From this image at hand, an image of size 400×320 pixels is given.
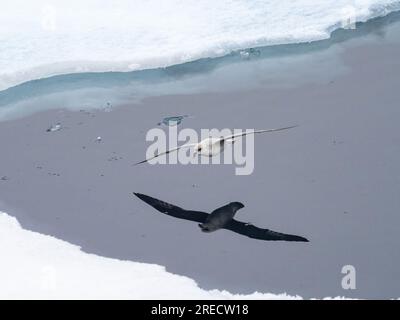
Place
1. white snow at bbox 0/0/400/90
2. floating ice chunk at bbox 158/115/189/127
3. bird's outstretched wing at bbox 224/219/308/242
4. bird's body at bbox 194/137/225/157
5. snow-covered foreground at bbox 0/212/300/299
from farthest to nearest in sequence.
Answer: white snow at bbox 0/0/400/90
floating ice chunk at bbox 158/115/189/127
bird's body at bbox 194/137/225/157
bird's outstretched wing at bbox 224/219/308/242
snow-covered foreground at bbox 0/212/300/299

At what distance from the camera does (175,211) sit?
510 cm

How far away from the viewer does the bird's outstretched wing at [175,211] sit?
5043 mm

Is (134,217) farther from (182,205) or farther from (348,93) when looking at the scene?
(348,93)

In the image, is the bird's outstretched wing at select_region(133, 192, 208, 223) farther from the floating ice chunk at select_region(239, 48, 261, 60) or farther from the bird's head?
the floating ice chunk at select_region(239, 48, 261, 60)

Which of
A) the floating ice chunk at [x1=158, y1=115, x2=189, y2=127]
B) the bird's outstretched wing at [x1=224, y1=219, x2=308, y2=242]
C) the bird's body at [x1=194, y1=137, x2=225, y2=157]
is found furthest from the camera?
the floating ice chunk at [x1=158, y1=115, x2=189, y2=127]

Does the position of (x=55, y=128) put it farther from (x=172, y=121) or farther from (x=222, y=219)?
(x=222, y=219)

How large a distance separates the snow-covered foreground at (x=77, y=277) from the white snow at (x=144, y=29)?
Result: 2.93 m

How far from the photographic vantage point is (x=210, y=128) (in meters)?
6.17

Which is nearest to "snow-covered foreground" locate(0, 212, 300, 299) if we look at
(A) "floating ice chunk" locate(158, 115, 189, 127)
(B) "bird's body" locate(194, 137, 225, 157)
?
(B) "bird's body" locate(194, 137, 225, 157)

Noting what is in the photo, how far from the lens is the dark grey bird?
15.7ft

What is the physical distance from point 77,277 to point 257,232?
4.31ft

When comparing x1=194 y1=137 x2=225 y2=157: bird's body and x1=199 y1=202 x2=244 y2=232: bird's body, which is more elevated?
x1=194 y1=137 x2=225 y2=157: bird's body

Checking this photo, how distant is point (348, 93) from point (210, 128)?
1499 millimetres

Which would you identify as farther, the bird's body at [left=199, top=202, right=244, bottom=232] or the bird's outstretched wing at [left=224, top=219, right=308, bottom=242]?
the bird's body at [left=199, top=202, right=244, bottom=232]
